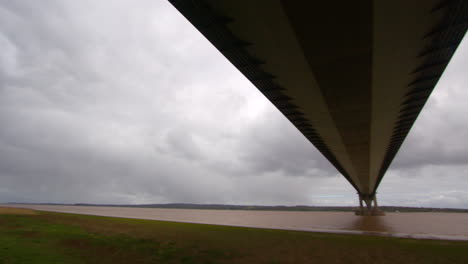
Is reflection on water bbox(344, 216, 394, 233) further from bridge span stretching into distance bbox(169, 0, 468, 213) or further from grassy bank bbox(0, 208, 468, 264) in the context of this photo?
bridge span stretching into distance bbox(169, 0, 468, 213)

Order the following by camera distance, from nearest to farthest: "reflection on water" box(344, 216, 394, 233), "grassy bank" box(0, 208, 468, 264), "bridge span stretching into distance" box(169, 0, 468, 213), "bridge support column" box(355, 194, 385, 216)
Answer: "bridge span stretching into distance" box(169, 0, 468, 213) < "grassy bank" box(0, 208, 468, 264) < "reflection on water" box(344, 216, 394, 233) < "bridge support column" box(355, 194, 385, 216)

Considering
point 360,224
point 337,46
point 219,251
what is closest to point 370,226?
point 360,224

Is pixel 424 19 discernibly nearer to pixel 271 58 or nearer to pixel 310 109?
pixel 271 58

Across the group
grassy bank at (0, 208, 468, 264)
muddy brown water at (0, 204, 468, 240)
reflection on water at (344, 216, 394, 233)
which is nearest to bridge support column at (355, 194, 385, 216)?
muddy brown water at (0, 204, 468, 240)

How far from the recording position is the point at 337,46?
9070 mm

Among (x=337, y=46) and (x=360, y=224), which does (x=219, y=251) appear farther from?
(x=360, y=224)

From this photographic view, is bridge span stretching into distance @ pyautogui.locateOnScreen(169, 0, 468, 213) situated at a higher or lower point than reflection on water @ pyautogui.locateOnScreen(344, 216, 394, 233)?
higher

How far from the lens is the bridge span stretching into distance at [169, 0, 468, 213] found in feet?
24.9

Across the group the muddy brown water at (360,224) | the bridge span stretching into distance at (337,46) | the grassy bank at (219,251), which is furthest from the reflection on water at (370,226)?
the bridge span stretching into distance at (337,46)

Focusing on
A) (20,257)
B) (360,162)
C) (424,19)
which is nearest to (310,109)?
(424,19)

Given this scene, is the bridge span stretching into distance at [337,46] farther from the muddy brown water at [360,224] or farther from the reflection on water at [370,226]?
the reflection on water at [370,226]

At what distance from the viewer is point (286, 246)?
18938 mm

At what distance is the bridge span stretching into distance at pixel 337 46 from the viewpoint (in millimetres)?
7598

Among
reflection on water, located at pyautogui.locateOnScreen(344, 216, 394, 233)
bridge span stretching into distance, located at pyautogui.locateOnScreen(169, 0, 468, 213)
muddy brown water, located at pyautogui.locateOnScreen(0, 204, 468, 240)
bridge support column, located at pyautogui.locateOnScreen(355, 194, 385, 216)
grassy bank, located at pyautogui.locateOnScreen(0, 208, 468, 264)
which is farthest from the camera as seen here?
bridge support column, located at pyautogui.locateOnScreen(355, 194, 385, 216)
